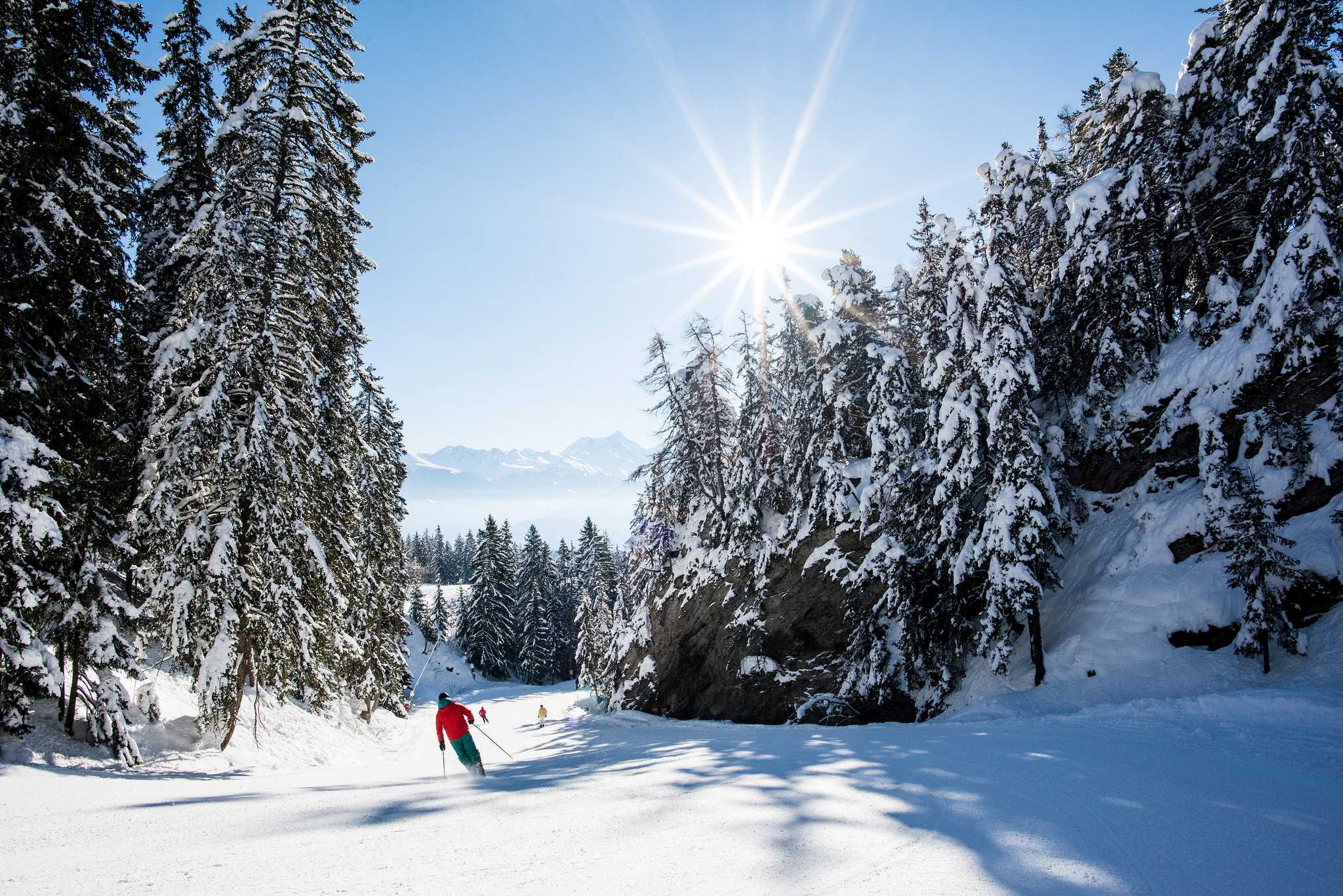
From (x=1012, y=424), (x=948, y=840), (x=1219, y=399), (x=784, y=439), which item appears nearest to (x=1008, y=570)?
(x=1012, y=424)

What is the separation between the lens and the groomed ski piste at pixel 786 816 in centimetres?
407

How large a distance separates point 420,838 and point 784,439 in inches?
919

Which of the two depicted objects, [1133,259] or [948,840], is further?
[1133,259]

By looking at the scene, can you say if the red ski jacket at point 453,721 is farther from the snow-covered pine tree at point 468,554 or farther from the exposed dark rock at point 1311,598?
the snow-covered pine tree at point 468,554

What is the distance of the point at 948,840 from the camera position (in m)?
4.68

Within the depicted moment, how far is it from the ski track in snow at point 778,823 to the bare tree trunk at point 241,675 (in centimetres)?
246

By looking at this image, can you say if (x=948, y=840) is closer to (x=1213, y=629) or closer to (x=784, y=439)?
(x=1213, y=629)

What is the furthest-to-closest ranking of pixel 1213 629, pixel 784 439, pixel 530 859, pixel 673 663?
pixel 673 663
pixel 784 439
pixel 1213 629
pixel 530 859

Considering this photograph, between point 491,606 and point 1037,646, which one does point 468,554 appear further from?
point 1037,646

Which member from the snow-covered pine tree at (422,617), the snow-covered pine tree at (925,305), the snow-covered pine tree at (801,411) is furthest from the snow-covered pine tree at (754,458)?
the snow-covered pine tree at (422,617)

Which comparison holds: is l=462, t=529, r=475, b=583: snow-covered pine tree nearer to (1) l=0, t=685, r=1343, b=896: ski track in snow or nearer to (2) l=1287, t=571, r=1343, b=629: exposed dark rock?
(1) l=0, t=685, r=1343, b=896: ski track in snow

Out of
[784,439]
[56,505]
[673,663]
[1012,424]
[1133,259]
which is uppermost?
[1133,259]

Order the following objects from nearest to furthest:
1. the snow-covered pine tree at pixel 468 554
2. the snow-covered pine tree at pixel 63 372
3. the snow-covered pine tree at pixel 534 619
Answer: the snow-covered pine tree at pixel 63 372
the snow-covered pine tree at pixel 534 619
the snow-covered pine tree at pixel 468 554

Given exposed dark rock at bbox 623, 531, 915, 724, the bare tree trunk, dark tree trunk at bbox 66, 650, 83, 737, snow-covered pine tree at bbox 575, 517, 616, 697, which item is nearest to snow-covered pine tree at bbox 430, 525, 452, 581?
snow-covered pine tree at bbox 575, 517, 616, 697
